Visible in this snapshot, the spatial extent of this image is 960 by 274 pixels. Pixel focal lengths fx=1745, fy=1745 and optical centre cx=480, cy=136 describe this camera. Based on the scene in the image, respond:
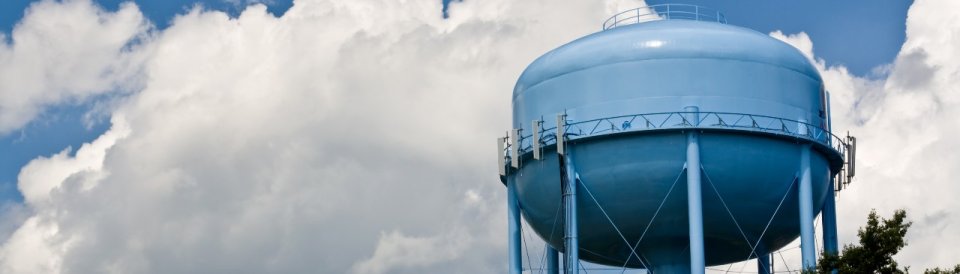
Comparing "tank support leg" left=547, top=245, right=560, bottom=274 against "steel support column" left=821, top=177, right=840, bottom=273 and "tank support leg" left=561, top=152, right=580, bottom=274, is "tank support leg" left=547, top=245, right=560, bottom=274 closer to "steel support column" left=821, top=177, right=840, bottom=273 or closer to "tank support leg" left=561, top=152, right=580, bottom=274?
"tank support leg" left=561, top=152, right=580, bottom=274

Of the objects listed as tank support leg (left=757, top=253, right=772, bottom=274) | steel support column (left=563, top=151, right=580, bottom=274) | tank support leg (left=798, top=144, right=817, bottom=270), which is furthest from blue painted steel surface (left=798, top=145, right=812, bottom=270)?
steel support column (left=563, top=151, right=580, bottom=274)

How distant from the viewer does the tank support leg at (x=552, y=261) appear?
150 feet

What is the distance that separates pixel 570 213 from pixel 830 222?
277 inches

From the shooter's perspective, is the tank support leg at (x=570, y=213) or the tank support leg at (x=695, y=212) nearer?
the tank support leg at (x=695, y=212)

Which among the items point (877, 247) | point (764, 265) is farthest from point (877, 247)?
point (764, 265)

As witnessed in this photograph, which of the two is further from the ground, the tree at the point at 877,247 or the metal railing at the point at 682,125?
the metal railing at the point at 682,125

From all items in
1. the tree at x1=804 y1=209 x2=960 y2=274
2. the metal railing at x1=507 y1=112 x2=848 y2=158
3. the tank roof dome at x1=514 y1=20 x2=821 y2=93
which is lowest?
the tree at x1=804 y1=209 x2=960 y2=274

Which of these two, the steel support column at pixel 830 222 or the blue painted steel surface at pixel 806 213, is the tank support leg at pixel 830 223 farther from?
the blue painted steel surface at pixel 806 213

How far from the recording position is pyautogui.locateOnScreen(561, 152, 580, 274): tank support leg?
41219mm

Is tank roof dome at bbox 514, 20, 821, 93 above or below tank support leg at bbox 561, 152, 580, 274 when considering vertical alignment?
above

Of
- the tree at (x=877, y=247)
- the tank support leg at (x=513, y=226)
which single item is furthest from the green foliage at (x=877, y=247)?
the tank support leg at (x=513, y=226)

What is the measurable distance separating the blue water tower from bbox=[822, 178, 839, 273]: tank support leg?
0.71 m

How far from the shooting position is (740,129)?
4084cm

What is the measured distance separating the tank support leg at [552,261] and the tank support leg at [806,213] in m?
7.30
